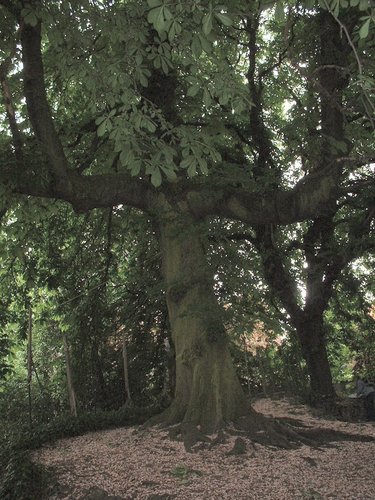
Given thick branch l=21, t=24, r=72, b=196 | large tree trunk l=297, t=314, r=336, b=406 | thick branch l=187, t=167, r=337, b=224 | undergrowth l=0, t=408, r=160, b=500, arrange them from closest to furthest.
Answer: undergrowth l=0, t=408, r=160, b=500
thick branch l=21, t=24, r=72, b=196
thick branch l=187, t=167, r=337, b=224
large tree trunk l=297, t=314, r=336, b=406

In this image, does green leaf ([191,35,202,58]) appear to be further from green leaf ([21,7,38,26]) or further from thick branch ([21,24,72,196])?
thick branch ([21,24,72,196])

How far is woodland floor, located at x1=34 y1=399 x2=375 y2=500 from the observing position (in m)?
4.39

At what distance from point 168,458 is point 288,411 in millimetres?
4272

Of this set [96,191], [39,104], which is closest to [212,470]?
[96,191]

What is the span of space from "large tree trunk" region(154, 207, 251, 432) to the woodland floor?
515 mm

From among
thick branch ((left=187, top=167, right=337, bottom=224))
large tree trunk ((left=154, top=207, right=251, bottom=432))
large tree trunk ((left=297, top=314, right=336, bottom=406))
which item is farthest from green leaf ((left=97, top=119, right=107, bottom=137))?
large tree trunk ((left=297, top=314, right=336, bottom=406))

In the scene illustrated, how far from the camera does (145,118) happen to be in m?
4.66

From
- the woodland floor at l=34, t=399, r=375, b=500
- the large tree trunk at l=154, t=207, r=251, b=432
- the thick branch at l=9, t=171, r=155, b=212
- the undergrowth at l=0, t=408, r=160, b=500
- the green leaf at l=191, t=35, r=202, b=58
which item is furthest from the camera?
the large tree trunk at l=154, t=207, r=251, b=432

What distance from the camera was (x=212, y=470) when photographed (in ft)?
15.9

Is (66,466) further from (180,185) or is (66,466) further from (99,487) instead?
(180,185)

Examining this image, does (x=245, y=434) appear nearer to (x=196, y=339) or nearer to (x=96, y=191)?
(x=196, y=339)

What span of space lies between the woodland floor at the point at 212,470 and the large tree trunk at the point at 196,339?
515 mm

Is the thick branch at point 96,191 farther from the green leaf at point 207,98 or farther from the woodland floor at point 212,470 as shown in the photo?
the woodland floor at point 212,470

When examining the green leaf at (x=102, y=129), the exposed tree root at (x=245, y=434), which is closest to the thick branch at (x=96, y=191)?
the green leaf at (x=102, y=129)
